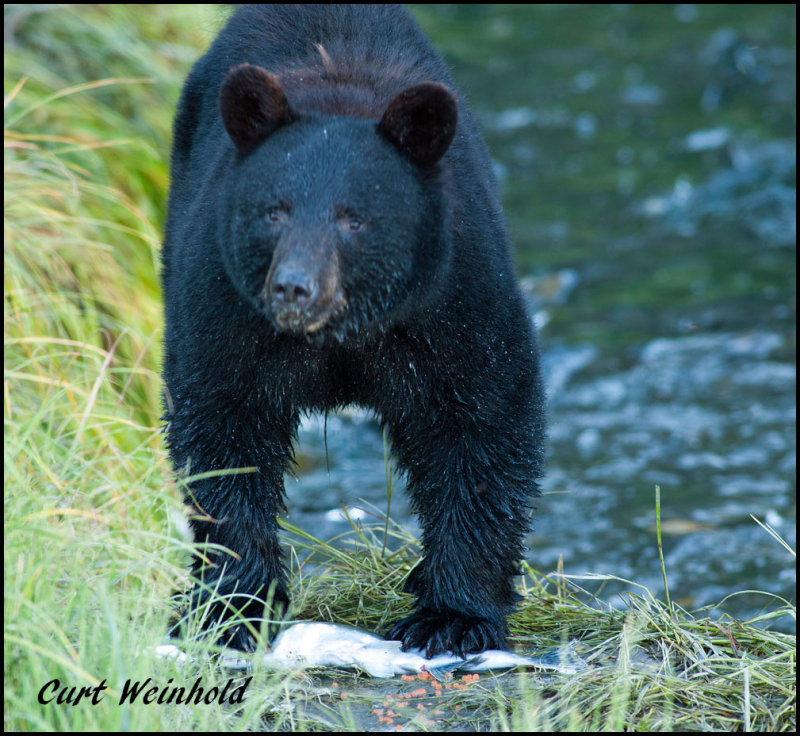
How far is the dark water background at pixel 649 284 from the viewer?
7305mm

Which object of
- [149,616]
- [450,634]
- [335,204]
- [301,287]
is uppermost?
[335,204]

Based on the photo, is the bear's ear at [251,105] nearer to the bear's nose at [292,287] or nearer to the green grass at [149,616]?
the bear's nose at [292,287]

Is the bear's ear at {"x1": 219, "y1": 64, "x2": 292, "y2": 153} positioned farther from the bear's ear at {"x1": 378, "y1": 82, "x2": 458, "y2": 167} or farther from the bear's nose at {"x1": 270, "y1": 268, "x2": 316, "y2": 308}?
the bear's nose at {"x1": 270, "y1": 268, "x2": 316, "y2": 308}

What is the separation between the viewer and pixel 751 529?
23.5 feet

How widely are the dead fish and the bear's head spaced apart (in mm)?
1176

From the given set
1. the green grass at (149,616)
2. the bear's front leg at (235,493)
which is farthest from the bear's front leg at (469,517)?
the bear's front leg at (235,493)

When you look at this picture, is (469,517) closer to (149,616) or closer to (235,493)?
(235,493)

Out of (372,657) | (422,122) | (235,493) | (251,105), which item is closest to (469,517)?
(372,657)

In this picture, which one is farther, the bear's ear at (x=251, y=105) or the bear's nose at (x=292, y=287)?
the bear's ear at (x=251, y=105)

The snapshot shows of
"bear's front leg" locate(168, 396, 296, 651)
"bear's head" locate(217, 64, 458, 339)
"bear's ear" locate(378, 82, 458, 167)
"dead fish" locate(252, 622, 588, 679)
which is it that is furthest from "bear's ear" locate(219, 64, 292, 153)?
"dead fish" locate(252, 622, 588, 679)

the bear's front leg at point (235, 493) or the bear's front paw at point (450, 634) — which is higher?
the bear's front leg at point (235, 493)

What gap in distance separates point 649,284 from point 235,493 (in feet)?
Answer: 23.0

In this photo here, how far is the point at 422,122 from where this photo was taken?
12.8ft
